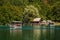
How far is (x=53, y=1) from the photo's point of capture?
75.6 m

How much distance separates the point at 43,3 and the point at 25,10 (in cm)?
1114

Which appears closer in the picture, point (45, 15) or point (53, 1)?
point (45, 15)

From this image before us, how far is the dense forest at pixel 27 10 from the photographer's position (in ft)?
188

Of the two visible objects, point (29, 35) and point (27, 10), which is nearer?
point (29, 35)

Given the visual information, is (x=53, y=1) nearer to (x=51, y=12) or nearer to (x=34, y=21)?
(x=51, y=12)

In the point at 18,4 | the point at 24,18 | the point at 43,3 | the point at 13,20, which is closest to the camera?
the point at 13,20

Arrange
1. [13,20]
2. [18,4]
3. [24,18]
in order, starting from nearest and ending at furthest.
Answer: [13,20]
[24,18]
[18,4]

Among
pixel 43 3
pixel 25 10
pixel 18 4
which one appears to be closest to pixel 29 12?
pixel 25 10

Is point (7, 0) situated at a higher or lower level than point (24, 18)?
higher

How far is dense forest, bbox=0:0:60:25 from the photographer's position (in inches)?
2259

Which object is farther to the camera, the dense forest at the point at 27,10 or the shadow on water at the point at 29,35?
the dense forest at the point at 27,10

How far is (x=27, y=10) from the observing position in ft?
211

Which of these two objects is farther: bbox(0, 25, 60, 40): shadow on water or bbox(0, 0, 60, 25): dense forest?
bbox(0, 0, 60, 25): dense forest

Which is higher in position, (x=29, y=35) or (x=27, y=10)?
(x=27, y=10)
